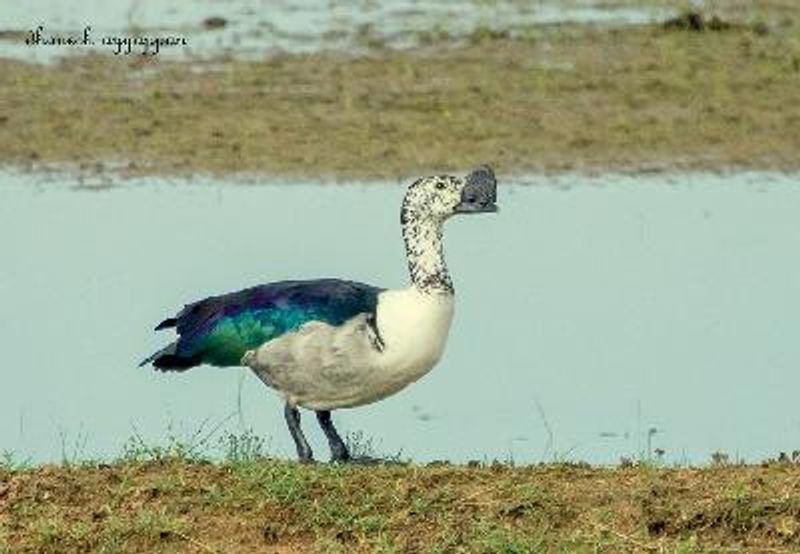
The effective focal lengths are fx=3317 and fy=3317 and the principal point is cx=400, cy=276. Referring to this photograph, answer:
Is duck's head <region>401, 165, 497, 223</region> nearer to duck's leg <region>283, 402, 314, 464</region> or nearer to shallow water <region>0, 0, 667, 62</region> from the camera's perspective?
duck's leg <region>283, 402, 314, 464</region>

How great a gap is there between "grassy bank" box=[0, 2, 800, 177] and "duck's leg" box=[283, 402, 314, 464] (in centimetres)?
779

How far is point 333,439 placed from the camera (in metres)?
10.8

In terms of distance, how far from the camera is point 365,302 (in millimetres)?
10703

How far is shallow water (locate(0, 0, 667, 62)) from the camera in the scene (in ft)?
75.4

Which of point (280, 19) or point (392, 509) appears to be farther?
point (280, 19)

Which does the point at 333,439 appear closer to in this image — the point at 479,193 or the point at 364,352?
the point at 364,352

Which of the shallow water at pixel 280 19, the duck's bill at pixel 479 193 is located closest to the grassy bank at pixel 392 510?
the duck's bill at pixel 479 193

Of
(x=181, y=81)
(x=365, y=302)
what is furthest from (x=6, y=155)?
(x=365, y=302)

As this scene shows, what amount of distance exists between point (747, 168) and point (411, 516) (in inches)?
386

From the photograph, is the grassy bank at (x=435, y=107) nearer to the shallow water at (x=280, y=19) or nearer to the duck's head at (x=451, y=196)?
the shallow water at (x=280, y=19)

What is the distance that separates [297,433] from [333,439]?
5.5 inches

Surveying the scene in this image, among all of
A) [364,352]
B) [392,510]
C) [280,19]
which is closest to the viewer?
[392,510]

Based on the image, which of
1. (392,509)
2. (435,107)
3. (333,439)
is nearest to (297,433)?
(333,439)

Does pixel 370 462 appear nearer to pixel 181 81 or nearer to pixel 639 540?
pixel 639 540
